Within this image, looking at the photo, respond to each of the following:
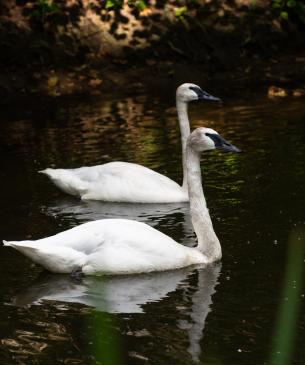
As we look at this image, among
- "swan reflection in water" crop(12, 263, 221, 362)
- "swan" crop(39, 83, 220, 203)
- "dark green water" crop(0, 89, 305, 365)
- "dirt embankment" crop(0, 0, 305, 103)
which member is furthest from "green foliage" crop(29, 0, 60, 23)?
"swan reflection in water" crop(12, 263, 221, 362)

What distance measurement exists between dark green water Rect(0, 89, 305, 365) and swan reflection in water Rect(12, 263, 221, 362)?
0.01 m

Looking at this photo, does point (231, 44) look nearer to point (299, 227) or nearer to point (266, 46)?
point (266, 46)

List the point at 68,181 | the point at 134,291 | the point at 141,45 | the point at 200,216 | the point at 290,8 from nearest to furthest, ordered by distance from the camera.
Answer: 1. the point at 134,291
2. the point at 200,216
3. the point at 68,181
4. the point at 141,45
5. the point at 290,8

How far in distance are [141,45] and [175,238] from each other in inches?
522

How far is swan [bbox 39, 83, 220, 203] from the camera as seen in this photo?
417 inches

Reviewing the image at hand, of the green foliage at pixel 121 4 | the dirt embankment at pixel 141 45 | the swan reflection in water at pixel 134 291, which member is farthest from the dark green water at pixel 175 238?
the green foliage at pixel 121 4

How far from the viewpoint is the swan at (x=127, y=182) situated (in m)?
10.6

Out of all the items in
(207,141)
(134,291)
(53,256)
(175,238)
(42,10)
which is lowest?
(134,291)

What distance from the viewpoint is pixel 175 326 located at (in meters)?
6.41

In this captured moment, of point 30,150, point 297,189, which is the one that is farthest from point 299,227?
point 30,150

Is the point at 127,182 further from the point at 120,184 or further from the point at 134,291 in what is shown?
the point at 134,291

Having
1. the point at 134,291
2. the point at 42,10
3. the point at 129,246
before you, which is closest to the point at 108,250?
the point at 129,246

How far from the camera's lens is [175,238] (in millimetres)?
9008

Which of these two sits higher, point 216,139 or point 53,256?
point 216,139
